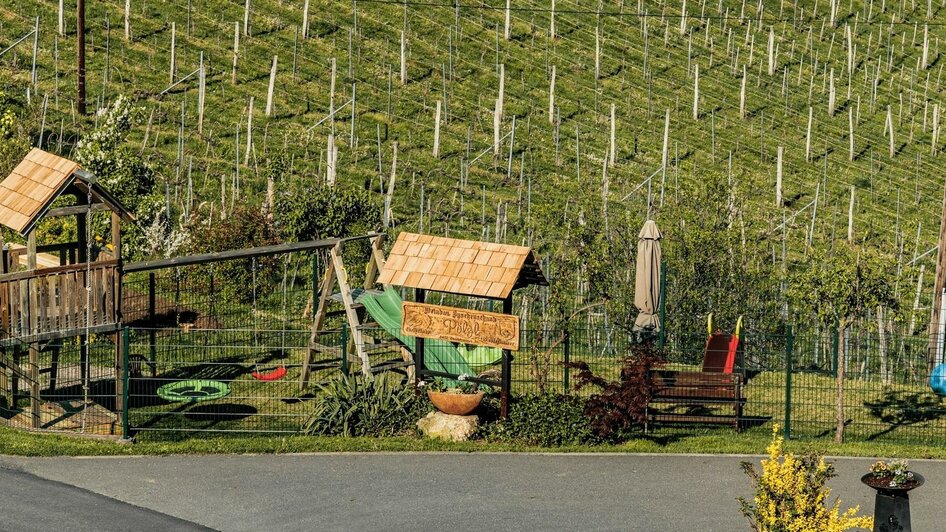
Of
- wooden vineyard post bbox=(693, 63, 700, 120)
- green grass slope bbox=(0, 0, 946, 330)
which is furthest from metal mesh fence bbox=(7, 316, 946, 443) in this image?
wooden vineyard post bbox=(693, 63, 700, 120)

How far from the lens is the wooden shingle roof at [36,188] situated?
18859 mm

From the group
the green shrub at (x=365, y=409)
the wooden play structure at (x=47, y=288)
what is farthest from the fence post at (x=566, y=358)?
the wooden play structure at (x=47, y=288)

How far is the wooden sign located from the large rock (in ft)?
3.76

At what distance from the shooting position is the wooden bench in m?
19.6

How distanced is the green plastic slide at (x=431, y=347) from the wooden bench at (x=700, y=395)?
111 inches

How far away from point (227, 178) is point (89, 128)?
16.3 ft

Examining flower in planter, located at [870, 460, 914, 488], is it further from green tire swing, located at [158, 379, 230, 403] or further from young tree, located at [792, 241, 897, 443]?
green tire swing, located at [158, 379, 230, 403]

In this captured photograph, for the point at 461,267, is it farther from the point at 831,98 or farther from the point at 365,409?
the point at 831,98

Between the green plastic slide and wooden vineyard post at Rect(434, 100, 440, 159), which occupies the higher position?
wooden vineyard post at Rect(434, 100, 440, 159)

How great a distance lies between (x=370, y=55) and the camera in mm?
54219

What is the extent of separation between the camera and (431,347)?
69.1 feet

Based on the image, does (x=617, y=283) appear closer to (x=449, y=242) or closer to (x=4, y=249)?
(x=449, y=242)

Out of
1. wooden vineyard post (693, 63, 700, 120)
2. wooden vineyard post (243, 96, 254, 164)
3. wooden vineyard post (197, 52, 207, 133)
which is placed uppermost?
wooden vineyard post (693, 63, 700, 120)

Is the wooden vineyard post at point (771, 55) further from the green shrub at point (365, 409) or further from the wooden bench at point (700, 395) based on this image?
the green shrub at point (365, 409)
